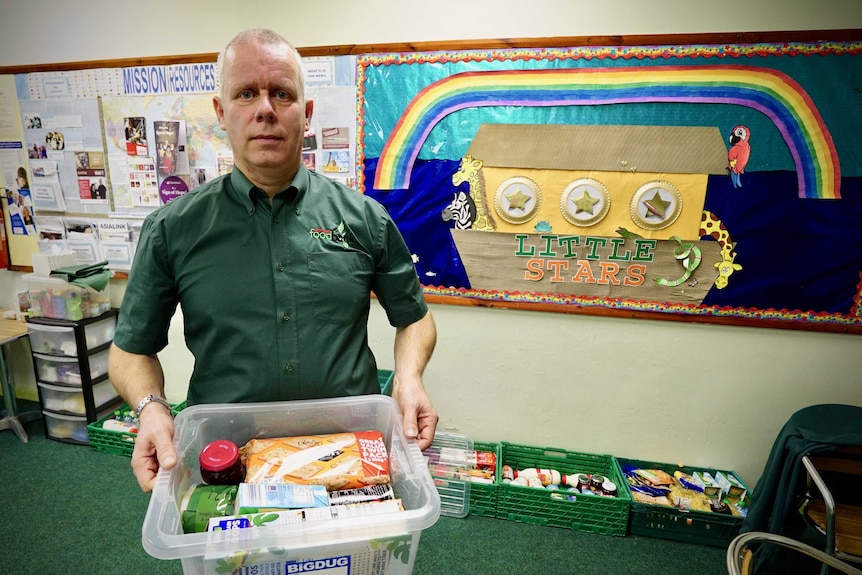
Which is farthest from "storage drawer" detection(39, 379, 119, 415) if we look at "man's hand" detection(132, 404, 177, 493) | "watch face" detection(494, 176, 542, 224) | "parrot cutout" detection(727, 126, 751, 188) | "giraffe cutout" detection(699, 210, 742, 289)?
"parrot cutout" detection(727, 126, 751, 188)

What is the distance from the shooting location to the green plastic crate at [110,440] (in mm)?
2410

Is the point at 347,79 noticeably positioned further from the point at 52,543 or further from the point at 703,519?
the point at 703,519

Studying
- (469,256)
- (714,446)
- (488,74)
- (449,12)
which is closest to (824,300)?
(714,446)

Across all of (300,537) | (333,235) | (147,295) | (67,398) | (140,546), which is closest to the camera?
(300,537)

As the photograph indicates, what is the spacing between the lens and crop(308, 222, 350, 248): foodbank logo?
106 centimetres

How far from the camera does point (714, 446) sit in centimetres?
221

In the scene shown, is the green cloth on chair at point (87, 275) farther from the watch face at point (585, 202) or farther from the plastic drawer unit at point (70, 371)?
the watch face at point (585, 202)

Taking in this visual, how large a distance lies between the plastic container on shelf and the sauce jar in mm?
2286

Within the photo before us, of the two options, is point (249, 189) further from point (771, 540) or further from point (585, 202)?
point (585, 202)

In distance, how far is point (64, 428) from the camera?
2568mm

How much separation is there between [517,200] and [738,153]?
0.92 m

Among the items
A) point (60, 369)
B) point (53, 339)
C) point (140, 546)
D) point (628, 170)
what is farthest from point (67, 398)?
point (628, 170)

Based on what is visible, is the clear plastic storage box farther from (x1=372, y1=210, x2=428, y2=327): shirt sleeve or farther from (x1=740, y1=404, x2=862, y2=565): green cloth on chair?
(x1=740, y1=404, x2=862, y2=565): green cloth on chair

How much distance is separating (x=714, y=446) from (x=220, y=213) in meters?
2.38
